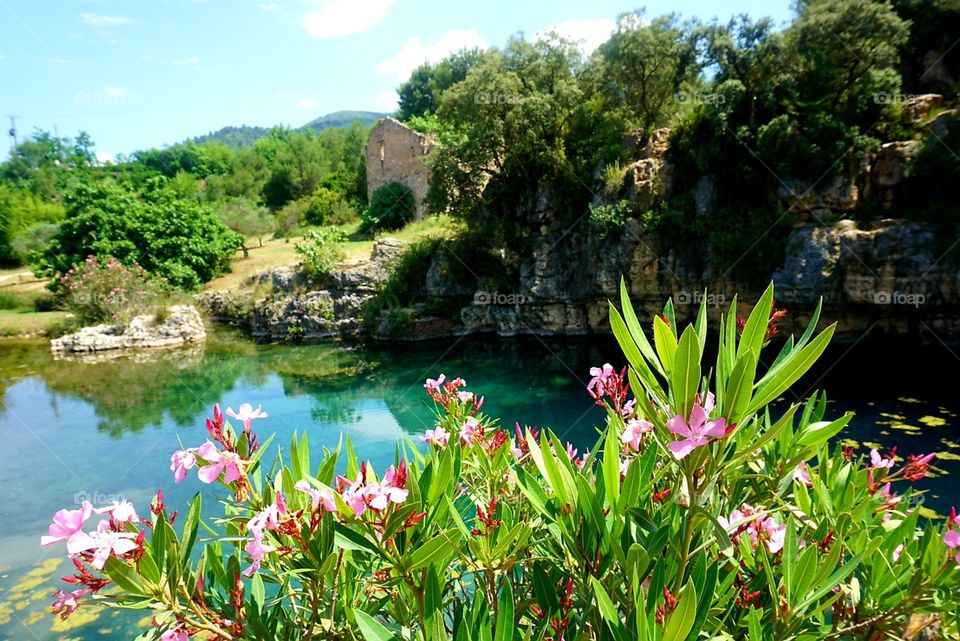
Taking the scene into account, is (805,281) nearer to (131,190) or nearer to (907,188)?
(907,188)

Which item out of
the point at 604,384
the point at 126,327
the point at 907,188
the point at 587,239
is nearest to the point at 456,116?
the point at 587,239

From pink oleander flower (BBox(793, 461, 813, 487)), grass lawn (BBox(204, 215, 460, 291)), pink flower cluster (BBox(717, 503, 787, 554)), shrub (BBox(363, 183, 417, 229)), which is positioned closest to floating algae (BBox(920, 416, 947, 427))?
pink oleander flower (BBox(793, 461, 813, 487))

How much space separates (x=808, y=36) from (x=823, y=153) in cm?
217

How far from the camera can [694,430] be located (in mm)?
893

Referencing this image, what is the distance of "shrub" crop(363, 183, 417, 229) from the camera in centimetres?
2286

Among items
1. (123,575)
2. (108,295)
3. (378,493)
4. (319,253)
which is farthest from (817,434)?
(108,295)

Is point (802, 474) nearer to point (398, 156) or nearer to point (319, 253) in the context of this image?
point (319, 253)

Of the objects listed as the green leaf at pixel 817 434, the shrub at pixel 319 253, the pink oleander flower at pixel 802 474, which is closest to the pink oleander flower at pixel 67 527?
the green leaf at pixel 817 434

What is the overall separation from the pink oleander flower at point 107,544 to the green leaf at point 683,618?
1004 mm

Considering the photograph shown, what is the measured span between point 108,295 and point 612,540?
63.0 ft

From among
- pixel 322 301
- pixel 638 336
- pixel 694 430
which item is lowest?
pixel 322 301

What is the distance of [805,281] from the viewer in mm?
9742

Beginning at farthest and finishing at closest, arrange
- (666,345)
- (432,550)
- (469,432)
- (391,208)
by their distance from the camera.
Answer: (391,208), (469,432), (432,550), (666,345)

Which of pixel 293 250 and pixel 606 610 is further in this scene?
pixel 293 250
